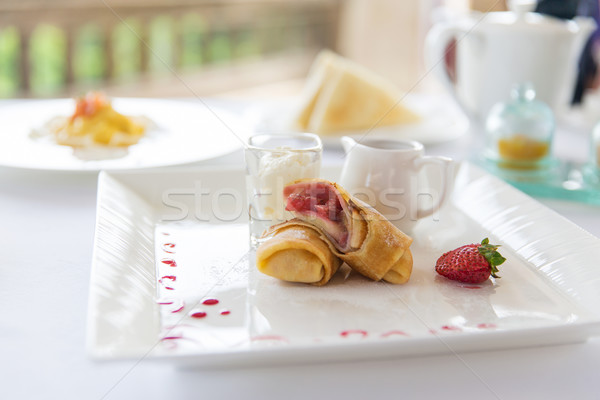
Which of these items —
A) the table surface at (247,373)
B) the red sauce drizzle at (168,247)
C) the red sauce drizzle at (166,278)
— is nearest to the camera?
the table surface at (247,373)

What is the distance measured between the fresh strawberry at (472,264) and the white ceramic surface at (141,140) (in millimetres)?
569

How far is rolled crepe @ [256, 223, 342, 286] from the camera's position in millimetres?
736

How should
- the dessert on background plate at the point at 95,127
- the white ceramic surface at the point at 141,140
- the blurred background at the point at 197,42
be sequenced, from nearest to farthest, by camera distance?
the white ceramic surface at the point at 141,140 < the dessert on background plate at the point at 95,127 < the blurred background at the point at 197,42

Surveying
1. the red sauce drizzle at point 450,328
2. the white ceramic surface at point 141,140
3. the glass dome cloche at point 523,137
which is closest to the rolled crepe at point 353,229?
the red sauce drizzle at point 450,328

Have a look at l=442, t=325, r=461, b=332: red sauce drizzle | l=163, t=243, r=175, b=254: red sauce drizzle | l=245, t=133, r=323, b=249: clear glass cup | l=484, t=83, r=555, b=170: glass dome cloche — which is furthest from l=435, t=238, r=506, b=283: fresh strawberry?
l=484, t=83, r=555, b=170: glass dome cloche

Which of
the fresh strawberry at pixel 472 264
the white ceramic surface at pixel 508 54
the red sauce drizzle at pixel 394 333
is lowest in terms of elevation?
the red sauce drizzle at pixel 394 333

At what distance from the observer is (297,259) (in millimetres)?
739

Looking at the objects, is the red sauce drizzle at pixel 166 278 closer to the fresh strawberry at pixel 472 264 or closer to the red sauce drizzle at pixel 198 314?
the red sauce drizzle at pixel 198 314

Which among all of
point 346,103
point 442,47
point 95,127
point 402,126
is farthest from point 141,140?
point 442,47

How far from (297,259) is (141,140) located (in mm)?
713

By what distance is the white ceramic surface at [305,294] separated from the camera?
59cm

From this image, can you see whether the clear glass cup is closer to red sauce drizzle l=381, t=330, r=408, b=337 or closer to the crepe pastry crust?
red sauce drizzle l=381, t=330, r=408, b=337

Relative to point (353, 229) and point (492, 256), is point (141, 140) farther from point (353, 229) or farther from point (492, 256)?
point (492, 256)

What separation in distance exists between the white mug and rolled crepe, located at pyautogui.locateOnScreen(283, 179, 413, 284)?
0.12 m
